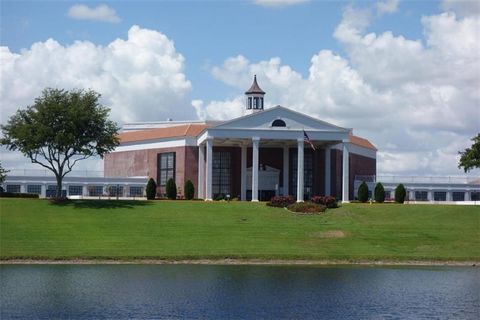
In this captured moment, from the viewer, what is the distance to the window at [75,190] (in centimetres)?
9306

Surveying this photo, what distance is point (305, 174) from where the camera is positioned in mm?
Result: 91875

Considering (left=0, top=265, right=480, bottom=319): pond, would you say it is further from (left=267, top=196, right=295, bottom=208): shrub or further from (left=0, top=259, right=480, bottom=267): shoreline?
(left=267, top=196, right=295, bottom=208): shrub

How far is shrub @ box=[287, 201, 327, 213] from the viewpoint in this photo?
71.6 m

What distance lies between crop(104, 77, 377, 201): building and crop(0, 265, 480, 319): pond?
31.5 m

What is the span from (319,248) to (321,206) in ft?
48.7

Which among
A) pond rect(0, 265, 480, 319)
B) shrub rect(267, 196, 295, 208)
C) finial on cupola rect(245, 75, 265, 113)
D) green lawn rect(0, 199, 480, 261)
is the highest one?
finial on cupola rect(245, 75, 265, 113)

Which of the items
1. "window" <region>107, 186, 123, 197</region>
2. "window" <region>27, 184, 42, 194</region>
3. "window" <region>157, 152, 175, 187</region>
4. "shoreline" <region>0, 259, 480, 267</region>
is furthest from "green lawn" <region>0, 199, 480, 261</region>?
"window" <region>27, 184, 42, 194</region>

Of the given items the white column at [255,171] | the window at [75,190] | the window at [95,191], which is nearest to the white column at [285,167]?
the white column at [255,171]

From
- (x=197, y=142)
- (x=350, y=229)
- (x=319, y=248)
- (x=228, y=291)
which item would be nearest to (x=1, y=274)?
(x=228, y=291)

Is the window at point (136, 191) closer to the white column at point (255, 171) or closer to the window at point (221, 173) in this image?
the window at point (221, 173)

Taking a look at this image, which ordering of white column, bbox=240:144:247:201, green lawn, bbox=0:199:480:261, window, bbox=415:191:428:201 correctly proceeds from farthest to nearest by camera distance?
window, bbox=415:191:428:201
white column, bbox=240:144:247:201
green lawn, bbox=0:199:480:261

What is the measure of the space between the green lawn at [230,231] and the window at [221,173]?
1443 centimetres

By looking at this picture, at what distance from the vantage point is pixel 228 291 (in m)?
39.5

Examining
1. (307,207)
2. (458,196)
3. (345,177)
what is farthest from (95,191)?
(458,196)
